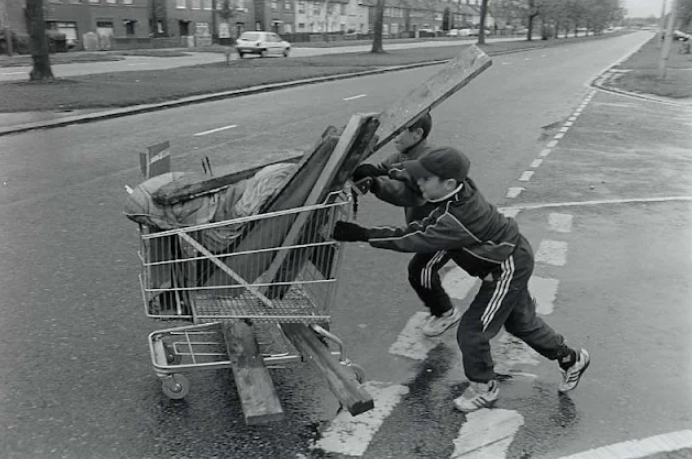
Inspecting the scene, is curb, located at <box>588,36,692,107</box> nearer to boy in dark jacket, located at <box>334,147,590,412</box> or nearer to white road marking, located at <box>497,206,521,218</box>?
white road marking, located at <box>497,206,521,218</box>

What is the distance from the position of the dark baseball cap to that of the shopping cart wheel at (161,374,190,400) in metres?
1.63

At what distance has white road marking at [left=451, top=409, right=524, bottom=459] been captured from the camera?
11.0ft

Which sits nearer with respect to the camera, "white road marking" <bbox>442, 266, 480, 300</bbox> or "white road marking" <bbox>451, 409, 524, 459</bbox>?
"white road marking" <bbox>451, 409, 524, 459</bbox>

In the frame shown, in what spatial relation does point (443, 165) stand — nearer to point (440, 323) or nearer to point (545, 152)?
point (440, 323)

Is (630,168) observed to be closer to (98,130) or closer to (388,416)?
(388,416)

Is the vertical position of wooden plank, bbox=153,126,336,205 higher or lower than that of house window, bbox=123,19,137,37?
higher

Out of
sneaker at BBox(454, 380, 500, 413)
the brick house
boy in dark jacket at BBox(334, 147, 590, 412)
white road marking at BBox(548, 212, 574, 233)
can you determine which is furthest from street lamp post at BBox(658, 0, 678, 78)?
the brick house

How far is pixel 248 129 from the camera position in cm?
1373

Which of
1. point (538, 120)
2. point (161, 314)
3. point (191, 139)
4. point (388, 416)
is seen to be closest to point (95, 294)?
point (161, 314)

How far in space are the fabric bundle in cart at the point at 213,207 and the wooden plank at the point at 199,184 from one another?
0.03m

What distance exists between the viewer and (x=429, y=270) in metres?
4.62

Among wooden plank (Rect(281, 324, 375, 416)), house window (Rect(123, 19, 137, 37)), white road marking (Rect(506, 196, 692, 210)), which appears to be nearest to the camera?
wooden plank (Rect(281, 324, 375, 416))

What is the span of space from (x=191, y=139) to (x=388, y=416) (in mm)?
9594

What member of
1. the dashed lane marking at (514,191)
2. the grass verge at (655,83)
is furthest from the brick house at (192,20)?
the dashed lane marking at (514,191)
